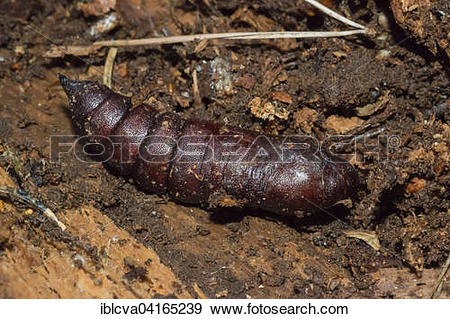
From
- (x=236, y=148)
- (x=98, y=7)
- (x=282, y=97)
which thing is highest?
(x=98, y=7)

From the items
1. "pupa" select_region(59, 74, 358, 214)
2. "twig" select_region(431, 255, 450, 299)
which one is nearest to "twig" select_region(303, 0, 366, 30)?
"pupa" select_region(59, 74, 358, 214)

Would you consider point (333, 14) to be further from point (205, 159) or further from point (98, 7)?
point (98, 7)

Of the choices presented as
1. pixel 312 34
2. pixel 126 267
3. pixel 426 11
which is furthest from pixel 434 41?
pixel 126 267

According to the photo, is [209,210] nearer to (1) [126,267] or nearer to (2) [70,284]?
(1) [126,267]

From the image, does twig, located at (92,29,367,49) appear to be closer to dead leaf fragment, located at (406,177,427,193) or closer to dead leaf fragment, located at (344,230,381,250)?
dead leaf fragment, located at (406,177,427,193)

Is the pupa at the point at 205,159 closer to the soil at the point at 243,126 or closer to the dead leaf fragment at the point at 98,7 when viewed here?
the soil at the point at 243,126

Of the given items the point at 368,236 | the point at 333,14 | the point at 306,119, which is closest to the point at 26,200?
the point at 306,119
